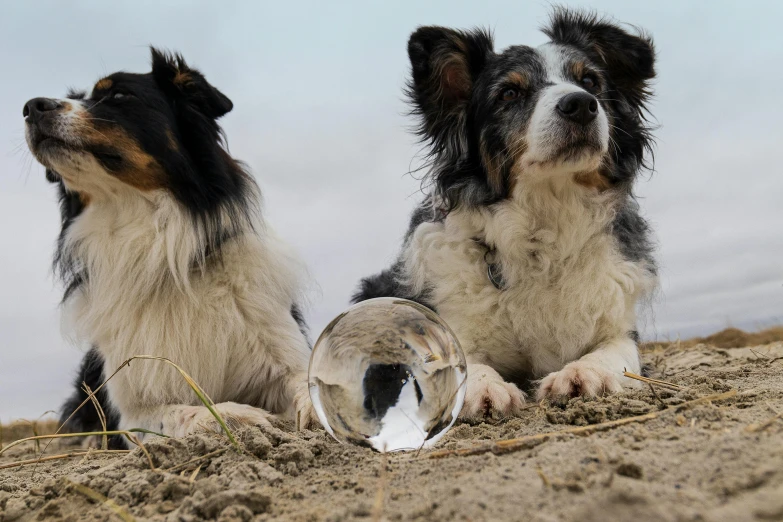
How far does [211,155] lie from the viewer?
430 cm

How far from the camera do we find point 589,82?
13.1 ft

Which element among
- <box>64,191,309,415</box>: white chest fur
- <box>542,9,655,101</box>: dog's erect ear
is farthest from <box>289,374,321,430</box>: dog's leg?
<box>542,9,655,101</box>: dog's erect ear

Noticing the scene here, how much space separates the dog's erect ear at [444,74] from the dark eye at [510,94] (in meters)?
0.37

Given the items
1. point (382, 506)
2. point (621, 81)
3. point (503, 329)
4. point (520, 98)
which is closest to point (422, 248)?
point (503, 329)

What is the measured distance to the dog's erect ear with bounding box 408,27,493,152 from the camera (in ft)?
13.5

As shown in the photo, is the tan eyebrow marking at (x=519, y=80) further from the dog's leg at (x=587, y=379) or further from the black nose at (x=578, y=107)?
the dog's leg at (x=587, y=379)

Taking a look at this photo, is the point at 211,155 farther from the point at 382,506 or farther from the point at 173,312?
the point at 382,506

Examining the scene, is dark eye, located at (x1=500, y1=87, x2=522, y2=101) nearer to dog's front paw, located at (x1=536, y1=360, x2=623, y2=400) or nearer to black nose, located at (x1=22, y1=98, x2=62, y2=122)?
dog's front paw, located at (x1=536, y1=360, x2=623, y2=400)

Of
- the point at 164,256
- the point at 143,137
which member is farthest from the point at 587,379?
the point at 143,137

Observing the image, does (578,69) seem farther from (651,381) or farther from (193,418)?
(193,418)

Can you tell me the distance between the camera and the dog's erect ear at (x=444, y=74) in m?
4.13

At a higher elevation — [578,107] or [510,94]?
[510,94]

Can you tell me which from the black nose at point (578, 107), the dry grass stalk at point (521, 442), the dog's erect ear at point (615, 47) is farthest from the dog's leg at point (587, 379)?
the dog's erect ear at point (615, 47)

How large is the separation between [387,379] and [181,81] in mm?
2910
